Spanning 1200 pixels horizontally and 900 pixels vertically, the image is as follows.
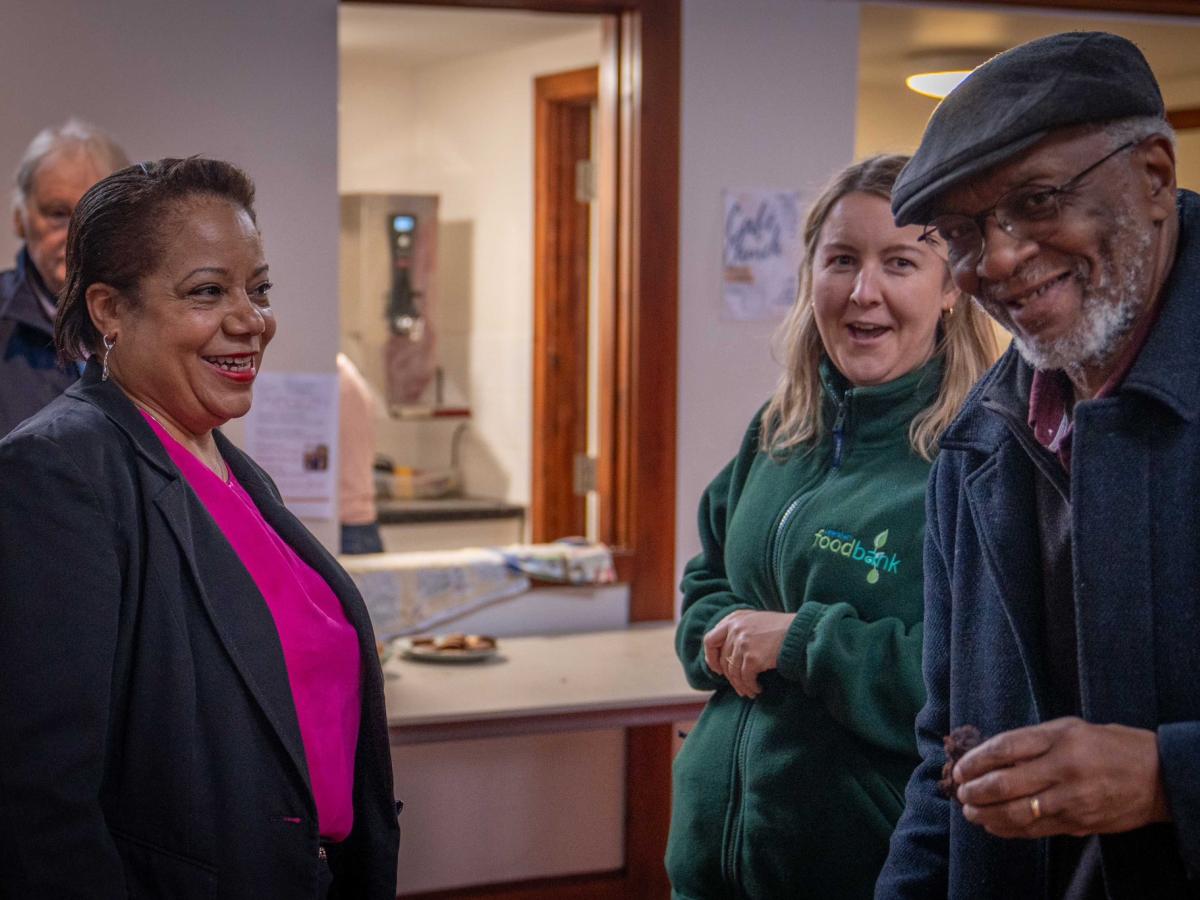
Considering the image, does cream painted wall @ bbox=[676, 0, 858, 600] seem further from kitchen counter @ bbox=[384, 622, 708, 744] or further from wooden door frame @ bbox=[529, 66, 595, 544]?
wooden door frame @ bbox=[529, 66, 595, 544]

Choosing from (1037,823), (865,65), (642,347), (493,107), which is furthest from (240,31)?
(1037,823)

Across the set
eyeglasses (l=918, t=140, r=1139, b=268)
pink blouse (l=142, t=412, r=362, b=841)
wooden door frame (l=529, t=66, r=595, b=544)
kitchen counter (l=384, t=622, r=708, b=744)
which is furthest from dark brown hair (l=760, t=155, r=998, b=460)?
wooden door frame (l=529, t=66, r=595, b=544)

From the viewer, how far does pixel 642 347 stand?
3.56 m

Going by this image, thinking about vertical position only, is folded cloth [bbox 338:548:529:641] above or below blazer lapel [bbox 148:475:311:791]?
below

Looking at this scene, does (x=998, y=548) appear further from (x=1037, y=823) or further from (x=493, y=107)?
(x=493, y=107)

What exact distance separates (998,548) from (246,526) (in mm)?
828

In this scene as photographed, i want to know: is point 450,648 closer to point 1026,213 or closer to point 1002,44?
point 1026,213

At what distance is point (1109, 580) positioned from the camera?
1.13m

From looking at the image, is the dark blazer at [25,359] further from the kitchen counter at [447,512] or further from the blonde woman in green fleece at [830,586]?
the kitchen counter at [447,512]

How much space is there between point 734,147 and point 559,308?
1.15m

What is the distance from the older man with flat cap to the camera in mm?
1069

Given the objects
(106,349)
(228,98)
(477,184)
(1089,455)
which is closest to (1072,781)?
(1089,455)

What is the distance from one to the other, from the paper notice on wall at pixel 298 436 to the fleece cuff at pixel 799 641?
1.82 m

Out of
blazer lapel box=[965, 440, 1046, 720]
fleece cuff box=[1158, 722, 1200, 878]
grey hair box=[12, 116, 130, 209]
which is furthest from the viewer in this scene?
grey hair box=[12, 116, 130, 209]
